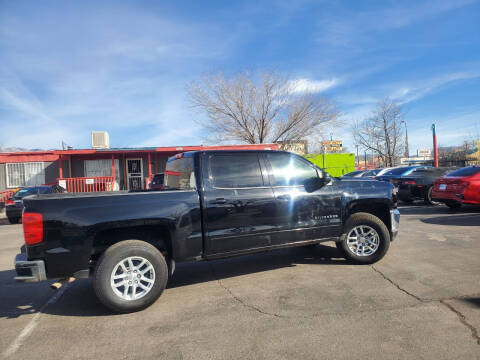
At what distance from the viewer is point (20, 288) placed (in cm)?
453

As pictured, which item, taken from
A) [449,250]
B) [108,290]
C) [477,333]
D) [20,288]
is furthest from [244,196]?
[449,250]

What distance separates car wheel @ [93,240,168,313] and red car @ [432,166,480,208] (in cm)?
864

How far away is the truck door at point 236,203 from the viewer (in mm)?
3953

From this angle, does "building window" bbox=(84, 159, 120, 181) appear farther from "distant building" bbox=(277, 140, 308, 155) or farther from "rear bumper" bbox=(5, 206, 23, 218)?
"distant building" bbox=(277, 140, 308, 155)

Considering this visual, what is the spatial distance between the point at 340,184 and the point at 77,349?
3.90m

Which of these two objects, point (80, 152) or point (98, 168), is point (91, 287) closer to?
point (80, 152)

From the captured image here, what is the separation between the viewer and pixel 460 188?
28.5 ft

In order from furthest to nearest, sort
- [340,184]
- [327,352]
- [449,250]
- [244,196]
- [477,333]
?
[449,250] < [340,184] < [244,196] < [477,333] < [327,352]

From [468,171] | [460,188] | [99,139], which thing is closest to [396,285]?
[460,188]

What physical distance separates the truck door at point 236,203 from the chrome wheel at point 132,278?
2.50 ft

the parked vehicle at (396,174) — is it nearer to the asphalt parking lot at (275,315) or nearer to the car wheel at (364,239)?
the asphalt parking lot at (275,315)

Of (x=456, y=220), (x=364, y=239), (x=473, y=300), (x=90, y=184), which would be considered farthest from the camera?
(x=90, y=184)

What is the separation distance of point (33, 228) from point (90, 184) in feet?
50.8

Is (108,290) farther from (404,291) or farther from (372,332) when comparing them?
(404,291)
